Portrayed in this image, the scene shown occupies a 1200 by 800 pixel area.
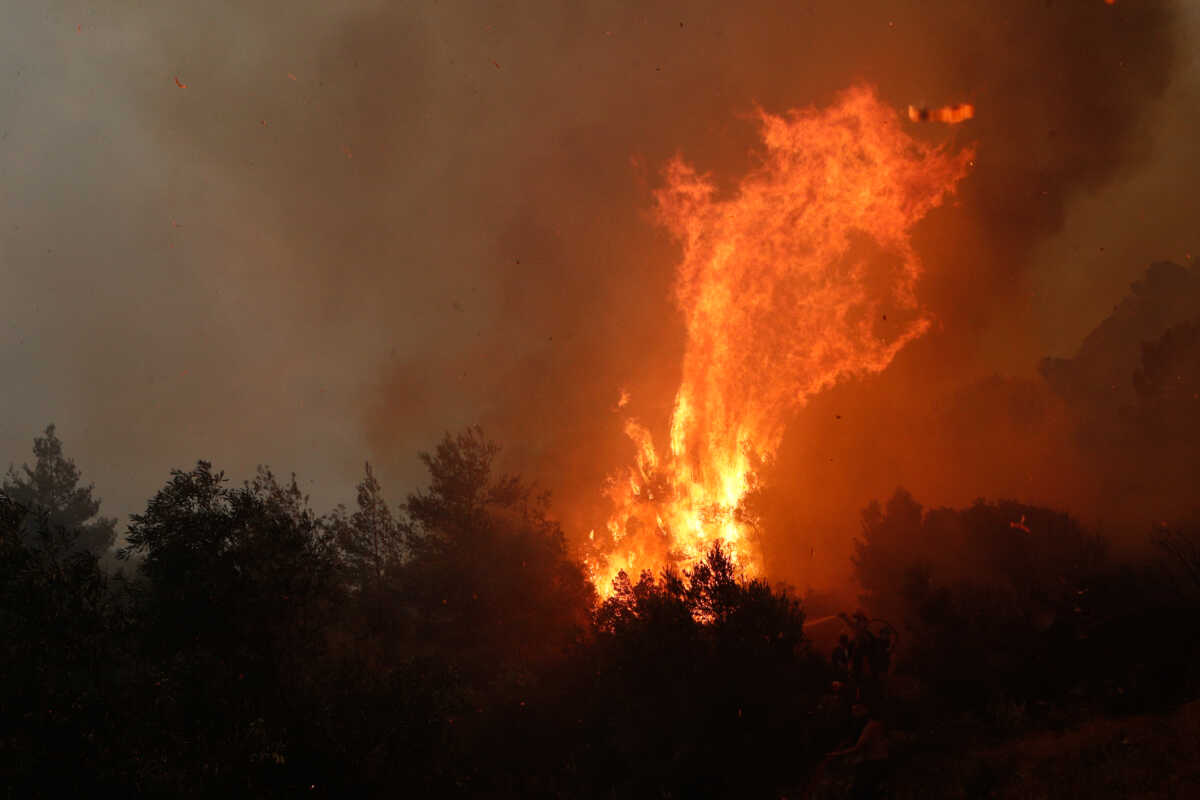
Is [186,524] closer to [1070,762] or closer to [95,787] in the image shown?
[95,787]

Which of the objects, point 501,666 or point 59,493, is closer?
point 501,666

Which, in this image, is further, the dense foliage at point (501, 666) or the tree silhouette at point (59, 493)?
the tree silhouette at point (59, 493)

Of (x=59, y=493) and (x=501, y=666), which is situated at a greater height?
(x=59, y=493)

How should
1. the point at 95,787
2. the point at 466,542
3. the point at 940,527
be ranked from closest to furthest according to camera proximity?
the point at 95,787 → the point at 466,542 → the point at 940,527

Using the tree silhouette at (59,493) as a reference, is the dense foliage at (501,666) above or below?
below

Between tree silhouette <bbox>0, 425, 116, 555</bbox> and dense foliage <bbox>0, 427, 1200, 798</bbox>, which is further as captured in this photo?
tree silhouette <bbox>0, 425, 116, 555</bbox>

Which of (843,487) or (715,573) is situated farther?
(843,487)

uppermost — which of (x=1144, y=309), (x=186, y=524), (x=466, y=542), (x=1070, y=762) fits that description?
(x=1144, y=309)

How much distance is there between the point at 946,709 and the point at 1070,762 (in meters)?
7.96

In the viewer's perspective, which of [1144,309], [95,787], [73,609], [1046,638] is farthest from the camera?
[1144,309]

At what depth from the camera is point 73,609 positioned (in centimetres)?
1697

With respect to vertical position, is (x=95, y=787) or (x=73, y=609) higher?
(x=73, y=609)

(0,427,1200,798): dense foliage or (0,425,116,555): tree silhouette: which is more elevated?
(0,425,116,555): tree silhouette

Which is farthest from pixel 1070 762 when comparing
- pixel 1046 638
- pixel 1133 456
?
pixel 1133 456
